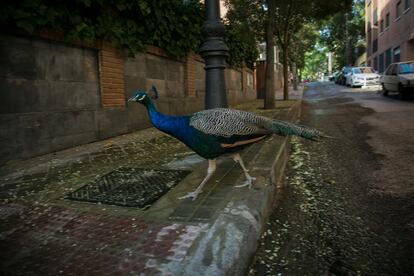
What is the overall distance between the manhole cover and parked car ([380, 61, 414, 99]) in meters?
14.2

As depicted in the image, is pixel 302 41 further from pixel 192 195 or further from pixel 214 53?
pixel 192 195

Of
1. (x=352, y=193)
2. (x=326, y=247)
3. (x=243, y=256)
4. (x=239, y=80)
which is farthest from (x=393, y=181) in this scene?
(x=239, y=80)

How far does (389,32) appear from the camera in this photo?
32.3m

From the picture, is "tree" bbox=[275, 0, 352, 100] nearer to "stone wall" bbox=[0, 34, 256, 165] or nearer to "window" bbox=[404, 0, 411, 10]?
"stone wall" bbox=[0, 34, 256, 165]

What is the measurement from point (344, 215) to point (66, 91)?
4895 millimetres

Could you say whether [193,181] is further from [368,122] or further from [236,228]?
[368,122]

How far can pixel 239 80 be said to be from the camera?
57.3ft

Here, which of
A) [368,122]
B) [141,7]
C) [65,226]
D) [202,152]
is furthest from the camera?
[368,122]

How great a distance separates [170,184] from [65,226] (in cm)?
122

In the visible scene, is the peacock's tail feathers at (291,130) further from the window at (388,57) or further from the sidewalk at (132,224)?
the window at (388,57)

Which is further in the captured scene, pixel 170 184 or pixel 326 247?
pixel 170 184

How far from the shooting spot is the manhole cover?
11.1 ft

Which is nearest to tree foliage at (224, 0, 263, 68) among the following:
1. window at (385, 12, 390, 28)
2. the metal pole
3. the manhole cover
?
the metal pole

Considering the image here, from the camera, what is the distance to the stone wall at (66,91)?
5.19m
